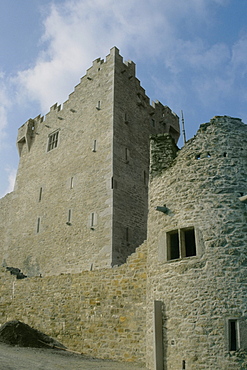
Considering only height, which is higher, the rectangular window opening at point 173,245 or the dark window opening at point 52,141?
the dark window opening at point 52,141

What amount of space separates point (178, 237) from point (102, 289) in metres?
3.28

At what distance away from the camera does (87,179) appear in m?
16.2

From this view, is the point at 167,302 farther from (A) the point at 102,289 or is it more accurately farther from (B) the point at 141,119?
(B) the point at 141,119

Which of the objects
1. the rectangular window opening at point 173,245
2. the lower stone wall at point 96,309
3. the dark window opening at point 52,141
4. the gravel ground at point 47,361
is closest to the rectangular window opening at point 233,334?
the rectangular window opening at point 173,245

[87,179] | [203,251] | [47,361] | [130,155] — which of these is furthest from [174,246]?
[130,155]

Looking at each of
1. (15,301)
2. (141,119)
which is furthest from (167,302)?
(141,119)

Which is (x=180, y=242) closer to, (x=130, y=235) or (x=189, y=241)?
(x=189, y=241)

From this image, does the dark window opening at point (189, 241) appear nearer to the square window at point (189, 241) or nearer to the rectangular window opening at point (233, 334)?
the square window at point (189, 241)

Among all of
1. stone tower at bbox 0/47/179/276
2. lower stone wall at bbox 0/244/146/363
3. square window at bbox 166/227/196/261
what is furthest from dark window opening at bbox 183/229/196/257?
stone tower at bbox 0/47/179/276

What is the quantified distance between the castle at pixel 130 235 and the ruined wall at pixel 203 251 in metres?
0.02

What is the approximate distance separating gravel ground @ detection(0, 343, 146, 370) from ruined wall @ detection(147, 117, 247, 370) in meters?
1.20

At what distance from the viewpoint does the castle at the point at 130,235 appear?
6.91 m

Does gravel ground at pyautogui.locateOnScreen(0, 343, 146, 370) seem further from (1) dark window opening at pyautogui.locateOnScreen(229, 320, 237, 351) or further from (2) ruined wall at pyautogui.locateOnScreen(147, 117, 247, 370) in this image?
(1) dark window opening at pyautogui.locateOnScreen(229, 320, 237, 351)

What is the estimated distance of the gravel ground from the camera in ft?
24.0
